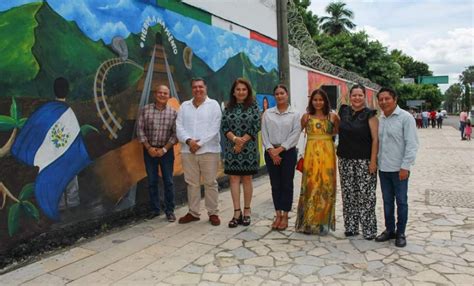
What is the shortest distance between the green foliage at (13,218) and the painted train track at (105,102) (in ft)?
4.35

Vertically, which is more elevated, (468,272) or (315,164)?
(315,164)

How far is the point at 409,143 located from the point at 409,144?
0.04ft

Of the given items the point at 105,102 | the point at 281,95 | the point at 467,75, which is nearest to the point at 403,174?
the point at 281,95

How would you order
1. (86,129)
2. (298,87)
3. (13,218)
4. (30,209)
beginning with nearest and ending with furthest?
1. (13,218)
2. (30,209)
3. (86,129)
4. (298,87)

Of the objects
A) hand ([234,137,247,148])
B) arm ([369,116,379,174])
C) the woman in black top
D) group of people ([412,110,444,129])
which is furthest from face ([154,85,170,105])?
group of people ([412,110,444,129])

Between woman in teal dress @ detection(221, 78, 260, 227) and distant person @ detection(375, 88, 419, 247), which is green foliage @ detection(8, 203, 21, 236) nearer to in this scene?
woman in teal dress @ detection(221, 78, 260, 227)

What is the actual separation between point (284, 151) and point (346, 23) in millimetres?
40008

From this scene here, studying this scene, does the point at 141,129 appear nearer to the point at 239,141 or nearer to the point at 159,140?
the point at 159,140

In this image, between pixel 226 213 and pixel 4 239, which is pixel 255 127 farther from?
pixel 4 239

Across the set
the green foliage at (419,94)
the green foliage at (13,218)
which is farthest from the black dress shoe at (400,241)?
the green foliage at (419,94)

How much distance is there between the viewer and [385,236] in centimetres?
429

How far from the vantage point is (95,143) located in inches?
179

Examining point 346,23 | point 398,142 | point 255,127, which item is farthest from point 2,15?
point 346,23

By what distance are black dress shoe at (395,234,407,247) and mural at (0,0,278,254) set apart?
3.14 meters
